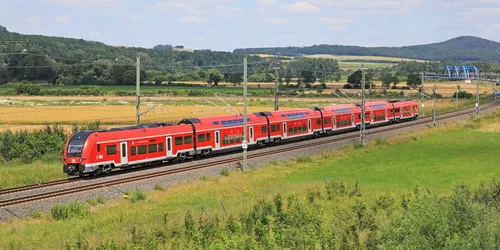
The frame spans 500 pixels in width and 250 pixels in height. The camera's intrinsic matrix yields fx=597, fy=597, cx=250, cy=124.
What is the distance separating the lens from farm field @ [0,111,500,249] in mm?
30188

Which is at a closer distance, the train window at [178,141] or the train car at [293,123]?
the train window at [178,141]

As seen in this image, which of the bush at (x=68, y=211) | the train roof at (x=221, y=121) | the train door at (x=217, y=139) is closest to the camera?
the bush at (x=68, y=211)

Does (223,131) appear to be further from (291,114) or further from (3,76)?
(3,76)

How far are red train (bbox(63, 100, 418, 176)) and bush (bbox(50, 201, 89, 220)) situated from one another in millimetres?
10608

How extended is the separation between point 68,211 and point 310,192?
1561 cm

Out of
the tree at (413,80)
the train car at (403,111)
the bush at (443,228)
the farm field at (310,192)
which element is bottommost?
the farm field at (310,192)

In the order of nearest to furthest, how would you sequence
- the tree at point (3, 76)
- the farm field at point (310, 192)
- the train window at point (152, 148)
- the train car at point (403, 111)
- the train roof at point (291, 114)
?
the farm field at point (310, 192)
the train window at point (152, 148)
the train roof at point (291, 114)
the train car at point (403, 111)
the tree at point (3, 76)

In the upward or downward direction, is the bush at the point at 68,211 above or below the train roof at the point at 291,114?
below

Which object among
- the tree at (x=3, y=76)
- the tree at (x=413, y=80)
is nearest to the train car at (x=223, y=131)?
the tree at (x=3, y=76)

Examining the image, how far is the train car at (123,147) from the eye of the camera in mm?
45550

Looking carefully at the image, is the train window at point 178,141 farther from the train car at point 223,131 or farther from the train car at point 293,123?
the train car at point 293,123

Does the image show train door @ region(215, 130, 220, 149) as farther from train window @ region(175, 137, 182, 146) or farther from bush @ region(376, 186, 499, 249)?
bush @ region(376, 186, 499, 249)

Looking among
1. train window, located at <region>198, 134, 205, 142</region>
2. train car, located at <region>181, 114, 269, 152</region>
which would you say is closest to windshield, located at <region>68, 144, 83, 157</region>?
train car, located at <region>181, 114, 269, 152</region>

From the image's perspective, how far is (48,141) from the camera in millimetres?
63188
